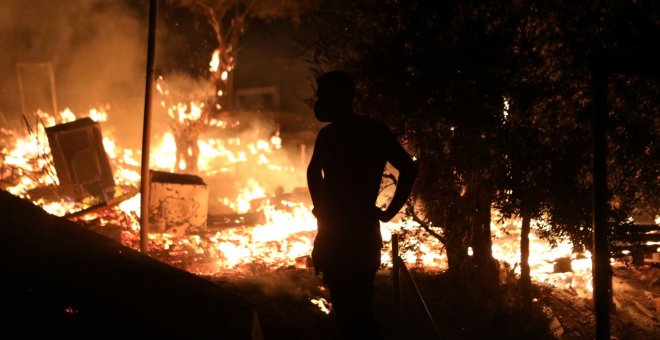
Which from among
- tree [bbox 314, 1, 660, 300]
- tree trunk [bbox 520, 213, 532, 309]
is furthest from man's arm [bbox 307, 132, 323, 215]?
tree trunk [bbox 520, 213, 532, 309]

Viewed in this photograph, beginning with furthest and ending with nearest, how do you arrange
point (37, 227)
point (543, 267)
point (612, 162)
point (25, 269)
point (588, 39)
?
point (543, 267) < point (612, 162) < point (588, 39) < point (37, 227) < point (25, 269)

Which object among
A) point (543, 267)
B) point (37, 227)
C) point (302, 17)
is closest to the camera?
point (37, 227)

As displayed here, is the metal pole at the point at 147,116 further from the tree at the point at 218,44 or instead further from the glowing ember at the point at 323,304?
the tree at the point at 218,44

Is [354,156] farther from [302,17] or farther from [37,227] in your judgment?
[302,17]

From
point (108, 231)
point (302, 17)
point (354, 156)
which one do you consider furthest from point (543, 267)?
point (302, 17)

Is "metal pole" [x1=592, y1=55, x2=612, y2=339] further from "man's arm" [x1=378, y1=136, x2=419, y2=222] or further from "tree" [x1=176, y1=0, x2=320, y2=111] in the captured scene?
"tree" [x1=176, y1=0, x2=320, y2=111]

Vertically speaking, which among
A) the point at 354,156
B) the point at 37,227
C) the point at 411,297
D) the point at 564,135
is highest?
the point at 564,135

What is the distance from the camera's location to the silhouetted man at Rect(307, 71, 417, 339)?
11.6ft

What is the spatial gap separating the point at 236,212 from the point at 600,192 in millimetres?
12341

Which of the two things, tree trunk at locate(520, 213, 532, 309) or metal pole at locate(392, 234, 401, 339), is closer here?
metal pole at locate(392, 234, 401, 339)

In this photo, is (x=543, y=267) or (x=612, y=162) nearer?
(x=612, y=162)

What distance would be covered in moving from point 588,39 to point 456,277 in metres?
3.48

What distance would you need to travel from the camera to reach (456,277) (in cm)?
737

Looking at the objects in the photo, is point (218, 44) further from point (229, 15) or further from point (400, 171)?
point (400, 171)
